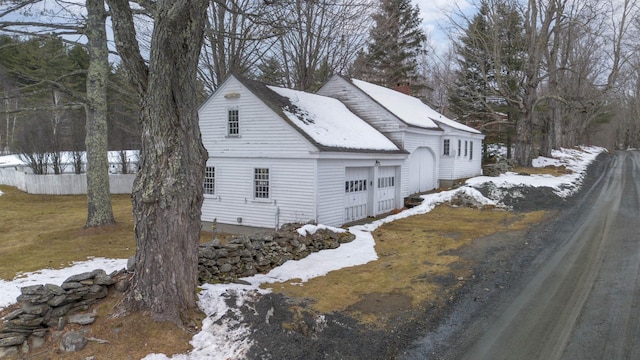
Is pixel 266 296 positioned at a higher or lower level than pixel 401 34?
lower

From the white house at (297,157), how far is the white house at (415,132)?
0.11 metres

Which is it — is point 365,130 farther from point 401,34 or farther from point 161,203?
point 401,34

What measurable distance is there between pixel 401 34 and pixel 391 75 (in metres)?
3.98

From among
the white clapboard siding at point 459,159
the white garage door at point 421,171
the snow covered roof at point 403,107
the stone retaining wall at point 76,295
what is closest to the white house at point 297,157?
the snow covered roof at point 403,107

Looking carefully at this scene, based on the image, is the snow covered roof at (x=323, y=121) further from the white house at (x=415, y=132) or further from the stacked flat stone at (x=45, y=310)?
the stacked flat stone at (x=45, y=310)

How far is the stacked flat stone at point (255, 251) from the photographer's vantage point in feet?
26.6

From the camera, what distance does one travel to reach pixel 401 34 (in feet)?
126

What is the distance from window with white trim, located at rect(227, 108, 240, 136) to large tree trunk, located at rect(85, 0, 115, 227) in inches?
183

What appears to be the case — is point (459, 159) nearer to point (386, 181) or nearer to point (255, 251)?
point (386, 181)

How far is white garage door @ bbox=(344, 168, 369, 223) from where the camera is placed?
16281 millimetres

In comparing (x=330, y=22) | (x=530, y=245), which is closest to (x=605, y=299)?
(x=530, y=245)

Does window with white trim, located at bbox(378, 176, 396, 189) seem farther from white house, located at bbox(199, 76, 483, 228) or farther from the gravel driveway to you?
the gravel driveway

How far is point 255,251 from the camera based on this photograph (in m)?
9.34

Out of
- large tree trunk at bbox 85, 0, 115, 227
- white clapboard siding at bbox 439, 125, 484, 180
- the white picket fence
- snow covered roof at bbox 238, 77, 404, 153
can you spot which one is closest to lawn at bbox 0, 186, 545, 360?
large tree trunk at bbox 85, 0, 115, 227
